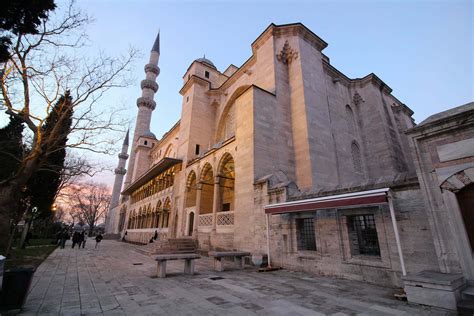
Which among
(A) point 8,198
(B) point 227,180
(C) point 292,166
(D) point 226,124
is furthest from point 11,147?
(C) point 292,166

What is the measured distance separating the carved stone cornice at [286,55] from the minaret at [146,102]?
28.3 meters

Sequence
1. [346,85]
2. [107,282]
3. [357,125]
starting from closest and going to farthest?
1. [107,282]
2. [357,125]
3. [346,85]

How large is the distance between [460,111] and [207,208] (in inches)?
563

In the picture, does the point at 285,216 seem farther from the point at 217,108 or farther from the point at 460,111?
the point at 217,108

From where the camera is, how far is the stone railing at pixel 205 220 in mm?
13805

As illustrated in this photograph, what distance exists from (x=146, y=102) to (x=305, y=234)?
3633 cm

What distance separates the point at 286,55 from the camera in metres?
15.8

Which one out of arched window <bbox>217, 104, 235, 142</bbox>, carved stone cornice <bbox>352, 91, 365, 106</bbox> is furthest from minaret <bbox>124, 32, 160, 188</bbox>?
carved stone cornice <bbox>352, 91, 365, 106</bbox>

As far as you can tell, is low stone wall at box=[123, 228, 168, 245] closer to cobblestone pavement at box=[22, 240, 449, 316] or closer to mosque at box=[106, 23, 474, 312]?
mosque at box=[106, 23, 474, 312]

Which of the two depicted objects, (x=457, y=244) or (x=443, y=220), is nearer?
(x=457, y=244)

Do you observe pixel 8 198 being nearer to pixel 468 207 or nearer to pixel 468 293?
pixel 468 293

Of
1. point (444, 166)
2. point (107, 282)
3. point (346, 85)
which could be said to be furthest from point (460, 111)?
point (346, 85)

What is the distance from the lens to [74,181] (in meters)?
21.4

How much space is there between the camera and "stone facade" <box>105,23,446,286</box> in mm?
5898
